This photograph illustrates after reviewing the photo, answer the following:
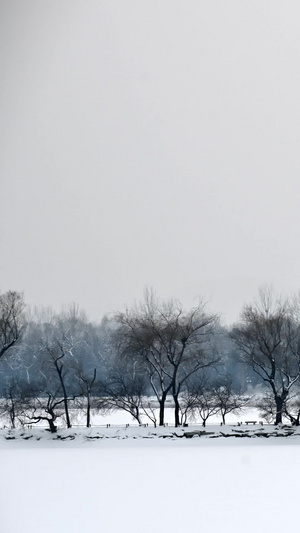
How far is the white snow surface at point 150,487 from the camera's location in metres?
8.71

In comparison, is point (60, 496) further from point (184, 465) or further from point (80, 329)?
point (80, 329)

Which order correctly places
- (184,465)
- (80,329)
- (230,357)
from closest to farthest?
(184,465), (230,357), (80,329)

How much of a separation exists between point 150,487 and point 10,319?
15.6m

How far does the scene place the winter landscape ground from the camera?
8.80 m

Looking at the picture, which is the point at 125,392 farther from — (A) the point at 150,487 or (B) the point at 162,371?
(A) the point at 150,487

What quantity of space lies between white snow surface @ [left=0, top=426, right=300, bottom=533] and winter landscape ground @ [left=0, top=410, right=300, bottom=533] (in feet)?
0.05

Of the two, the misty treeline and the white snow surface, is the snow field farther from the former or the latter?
the misty treeline

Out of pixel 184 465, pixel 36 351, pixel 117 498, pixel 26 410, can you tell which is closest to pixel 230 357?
pixel 36 351

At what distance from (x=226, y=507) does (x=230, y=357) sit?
76.7 feet

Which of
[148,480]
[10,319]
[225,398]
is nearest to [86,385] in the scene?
[10,319]

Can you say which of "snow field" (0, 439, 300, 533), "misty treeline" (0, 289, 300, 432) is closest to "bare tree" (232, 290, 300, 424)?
"misty treeline" (0, 289, 300, 432)

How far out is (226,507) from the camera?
383 inches

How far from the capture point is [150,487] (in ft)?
39.4

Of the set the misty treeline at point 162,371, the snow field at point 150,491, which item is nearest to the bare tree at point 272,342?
the misty treeline at point 162,371
